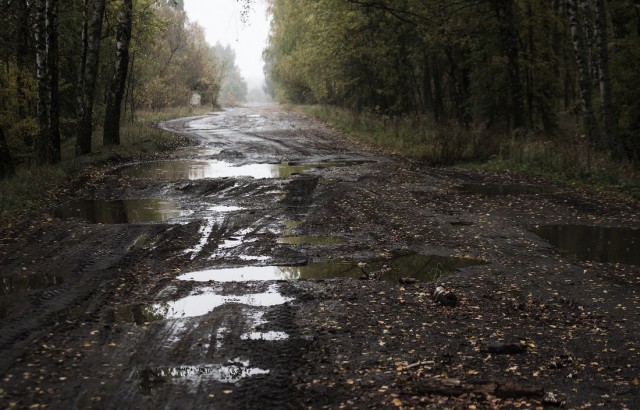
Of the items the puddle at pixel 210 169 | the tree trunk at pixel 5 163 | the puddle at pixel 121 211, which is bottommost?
the puddle at pixel 121 211

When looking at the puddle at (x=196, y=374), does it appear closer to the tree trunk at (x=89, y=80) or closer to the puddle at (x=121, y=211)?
the puddle at (x=121, y=211)

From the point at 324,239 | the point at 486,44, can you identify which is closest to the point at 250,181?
the point at 324,239

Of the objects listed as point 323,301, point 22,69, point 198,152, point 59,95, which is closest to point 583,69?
point 198,152

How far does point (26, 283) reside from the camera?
6535 millimetres

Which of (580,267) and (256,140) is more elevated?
(256,140)

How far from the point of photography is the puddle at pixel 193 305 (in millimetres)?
5645

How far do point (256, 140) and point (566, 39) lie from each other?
56.6ft

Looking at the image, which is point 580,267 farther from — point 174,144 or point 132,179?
point 174,144

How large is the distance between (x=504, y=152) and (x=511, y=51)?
475 centimetres

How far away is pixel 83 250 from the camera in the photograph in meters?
7.80

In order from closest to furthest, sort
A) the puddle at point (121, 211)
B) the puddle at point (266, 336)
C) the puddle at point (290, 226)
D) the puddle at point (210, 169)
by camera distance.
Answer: the puddle at point (266, 336)
the puddle at point (290, 226)
the puddle at point (121, 211)
the puddle at point (210, 169)

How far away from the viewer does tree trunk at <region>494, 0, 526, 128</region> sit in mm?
18688

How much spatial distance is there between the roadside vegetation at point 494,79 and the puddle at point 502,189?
126 centimetres

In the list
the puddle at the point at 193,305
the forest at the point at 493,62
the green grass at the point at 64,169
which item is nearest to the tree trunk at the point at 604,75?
the forest at the point at 493,62
